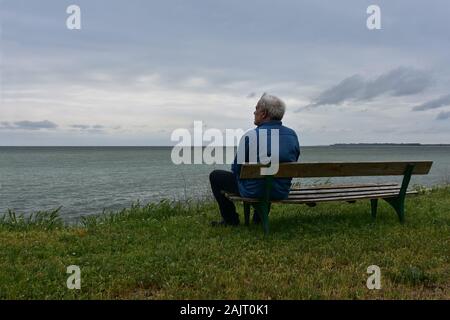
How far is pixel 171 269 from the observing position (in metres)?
4.88

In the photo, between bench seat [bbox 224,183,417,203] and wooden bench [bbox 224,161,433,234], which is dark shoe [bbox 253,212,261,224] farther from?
bench seat [bbox 224,183,417,203]

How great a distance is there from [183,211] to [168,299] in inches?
217

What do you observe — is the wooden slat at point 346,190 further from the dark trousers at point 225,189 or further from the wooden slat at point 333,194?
the dark trousers at point 225,189

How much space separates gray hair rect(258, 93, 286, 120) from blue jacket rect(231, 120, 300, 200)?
0.29 ft

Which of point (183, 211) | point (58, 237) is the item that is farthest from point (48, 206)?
point (58, 237)

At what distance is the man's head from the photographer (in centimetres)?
654

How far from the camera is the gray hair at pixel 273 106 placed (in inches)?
257

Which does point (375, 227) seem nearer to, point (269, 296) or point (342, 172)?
point (342, 172)

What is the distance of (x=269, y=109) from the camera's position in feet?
21.5
